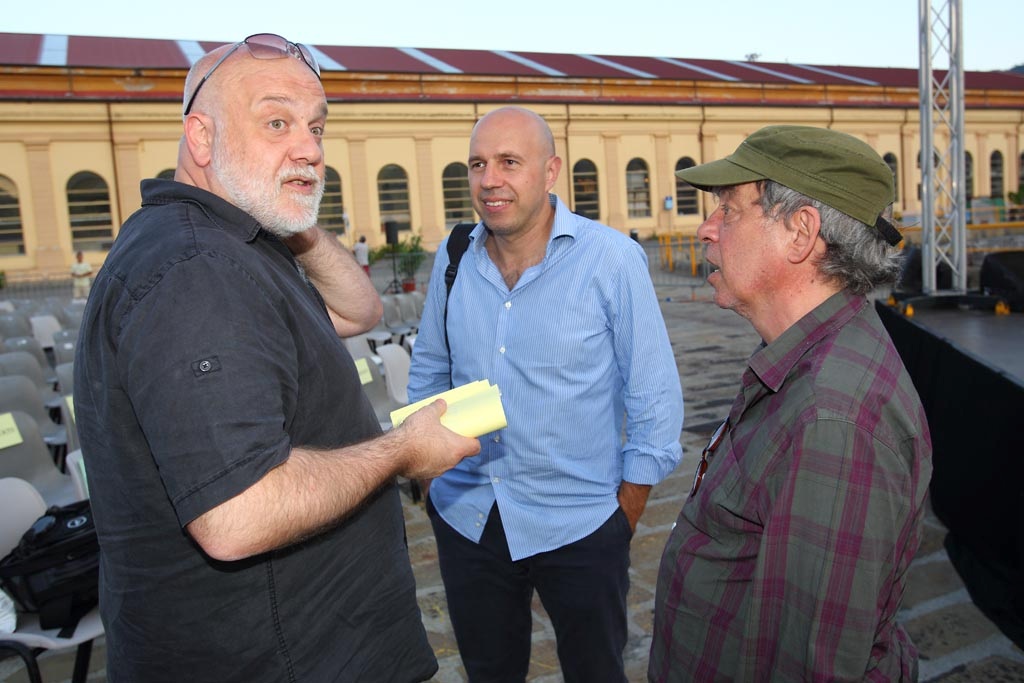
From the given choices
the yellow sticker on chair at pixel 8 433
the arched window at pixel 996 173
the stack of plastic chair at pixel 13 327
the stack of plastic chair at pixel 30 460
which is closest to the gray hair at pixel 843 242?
the stack of plastic chair at pixel 30 460

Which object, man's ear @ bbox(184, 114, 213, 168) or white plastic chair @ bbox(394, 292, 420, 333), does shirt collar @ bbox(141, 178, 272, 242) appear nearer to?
man's ear @ bbox(184, 114, 213, 168)

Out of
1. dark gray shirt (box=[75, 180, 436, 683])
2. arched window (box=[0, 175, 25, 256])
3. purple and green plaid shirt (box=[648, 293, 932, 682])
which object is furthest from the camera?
arched window (box=[0, 175, 25, 256])

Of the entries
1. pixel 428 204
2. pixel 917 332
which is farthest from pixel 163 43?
pixel 917 332

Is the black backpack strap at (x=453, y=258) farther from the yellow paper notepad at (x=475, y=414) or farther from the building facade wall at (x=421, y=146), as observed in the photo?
the building facade wall at (x=421, y=146)

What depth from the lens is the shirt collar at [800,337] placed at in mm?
1563

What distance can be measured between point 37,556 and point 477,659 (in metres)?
1.77

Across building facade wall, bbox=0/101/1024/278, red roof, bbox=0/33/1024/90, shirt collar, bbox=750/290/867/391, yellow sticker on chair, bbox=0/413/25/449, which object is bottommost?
yellow sticker on chair, bbox=0/413/25/449

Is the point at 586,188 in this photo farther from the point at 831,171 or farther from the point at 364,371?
the point at 831,171

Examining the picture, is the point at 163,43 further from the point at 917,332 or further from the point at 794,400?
the point at 794,400

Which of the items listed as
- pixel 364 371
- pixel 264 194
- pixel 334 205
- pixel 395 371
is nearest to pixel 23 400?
pixel 364 371

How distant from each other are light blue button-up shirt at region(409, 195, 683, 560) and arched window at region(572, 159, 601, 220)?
32.9m

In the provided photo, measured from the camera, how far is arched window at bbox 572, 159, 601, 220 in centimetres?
3500

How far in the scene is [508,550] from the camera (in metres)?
2.43

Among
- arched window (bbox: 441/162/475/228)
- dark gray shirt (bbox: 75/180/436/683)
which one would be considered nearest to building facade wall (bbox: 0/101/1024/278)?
arched window (bbox: 441/162/475/228)
